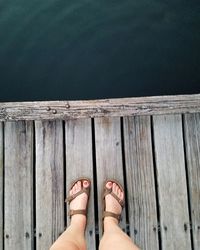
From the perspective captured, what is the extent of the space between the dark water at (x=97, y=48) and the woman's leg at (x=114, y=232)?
1271mm

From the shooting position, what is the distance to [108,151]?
326cm

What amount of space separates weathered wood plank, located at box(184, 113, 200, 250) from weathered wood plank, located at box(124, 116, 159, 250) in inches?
10.0

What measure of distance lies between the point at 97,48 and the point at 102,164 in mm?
1434

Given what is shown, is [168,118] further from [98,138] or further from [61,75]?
[61,75]

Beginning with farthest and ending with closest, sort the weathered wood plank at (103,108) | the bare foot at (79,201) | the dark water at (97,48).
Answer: the dark water at (97,48) < the weathered wood plank at (103,108) < the bare foot at (79,201)

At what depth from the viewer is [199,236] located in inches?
122

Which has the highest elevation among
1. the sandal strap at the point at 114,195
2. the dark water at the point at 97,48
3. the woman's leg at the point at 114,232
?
the dark water at the point at 97,48

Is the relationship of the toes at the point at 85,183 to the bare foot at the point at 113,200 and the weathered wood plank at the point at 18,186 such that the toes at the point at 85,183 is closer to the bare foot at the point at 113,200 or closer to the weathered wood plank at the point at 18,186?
the bare foot at the point at 113,200

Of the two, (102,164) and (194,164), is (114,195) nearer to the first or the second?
(102,164)

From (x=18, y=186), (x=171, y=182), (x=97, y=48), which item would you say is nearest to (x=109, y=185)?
(x=171, y=182)

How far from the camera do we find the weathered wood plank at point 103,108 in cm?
321

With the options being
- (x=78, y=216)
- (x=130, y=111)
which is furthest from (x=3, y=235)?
(x=130, y=111)

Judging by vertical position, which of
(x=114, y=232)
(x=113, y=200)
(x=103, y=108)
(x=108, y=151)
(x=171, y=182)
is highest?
(x=103, y=108)

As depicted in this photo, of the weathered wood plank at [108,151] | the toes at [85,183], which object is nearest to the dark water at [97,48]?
the weathered wood plank at [108,151]
